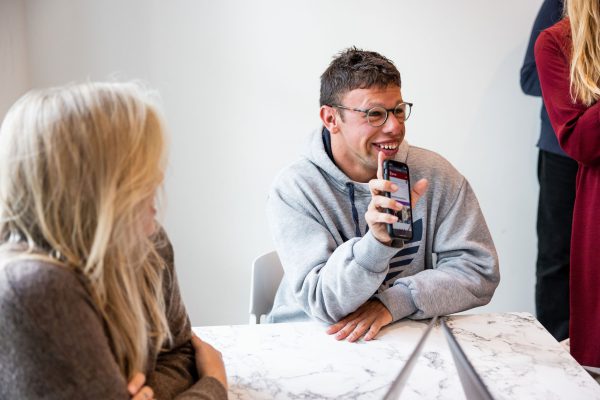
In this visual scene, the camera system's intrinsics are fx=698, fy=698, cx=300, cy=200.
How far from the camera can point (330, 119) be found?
1821 mm

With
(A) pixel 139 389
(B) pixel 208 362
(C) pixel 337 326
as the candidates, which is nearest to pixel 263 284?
(C) pixel 337 326

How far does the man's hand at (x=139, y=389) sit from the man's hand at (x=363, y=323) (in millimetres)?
522

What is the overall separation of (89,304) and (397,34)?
2.02m

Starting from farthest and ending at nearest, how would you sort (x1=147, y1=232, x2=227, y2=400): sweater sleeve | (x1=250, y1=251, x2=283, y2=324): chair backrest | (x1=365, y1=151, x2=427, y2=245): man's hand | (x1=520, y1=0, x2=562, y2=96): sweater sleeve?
(x1=520, y1=0, x2=562, y2=96): sweater sleeve
(x1=250, y1=251, x2=283, y2=324): chair backrest
(x1=365, y1=151, x2=427, y2=245): man's hand
(x1=147, y1=232, x2=227, y2=400): sweater sleeve

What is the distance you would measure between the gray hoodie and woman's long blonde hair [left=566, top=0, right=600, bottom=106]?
42cm

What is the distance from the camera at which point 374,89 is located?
174cm

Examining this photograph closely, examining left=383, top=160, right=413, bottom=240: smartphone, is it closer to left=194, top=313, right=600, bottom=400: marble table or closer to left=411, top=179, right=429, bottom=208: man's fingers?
left=411, top=179, right=429, bottom=208: man's fingers

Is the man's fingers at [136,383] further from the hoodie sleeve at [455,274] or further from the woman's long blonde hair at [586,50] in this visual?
the woman's long blonde hair at [586,50]

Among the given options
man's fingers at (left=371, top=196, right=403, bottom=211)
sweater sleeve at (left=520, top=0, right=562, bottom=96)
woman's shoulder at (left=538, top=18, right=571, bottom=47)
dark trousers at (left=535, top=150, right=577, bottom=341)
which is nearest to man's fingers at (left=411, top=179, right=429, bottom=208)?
man's fingers at (left=371, top=196, right=403, bottom=211)

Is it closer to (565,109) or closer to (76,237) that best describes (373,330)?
(76,237)

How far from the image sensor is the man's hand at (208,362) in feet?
3.89

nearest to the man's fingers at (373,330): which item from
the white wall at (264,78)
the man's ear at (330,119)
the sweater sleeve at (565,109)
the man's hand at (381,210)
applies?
the man's hand at (381,210)

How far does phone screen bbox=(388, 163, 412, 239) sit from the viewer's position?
4.87ft

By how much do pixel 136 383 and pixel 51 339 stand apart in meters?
0.19
